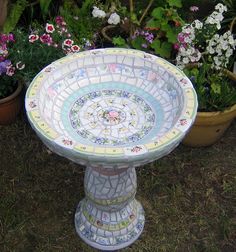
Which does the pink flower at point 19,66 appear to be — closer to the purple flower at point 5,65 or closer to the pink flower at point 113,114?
the purple flower at point 5,65

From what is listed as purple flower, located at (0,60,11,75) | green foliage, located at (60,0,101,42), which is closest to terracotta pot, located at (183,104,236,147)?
green foliage, located at (60,0,101,42)

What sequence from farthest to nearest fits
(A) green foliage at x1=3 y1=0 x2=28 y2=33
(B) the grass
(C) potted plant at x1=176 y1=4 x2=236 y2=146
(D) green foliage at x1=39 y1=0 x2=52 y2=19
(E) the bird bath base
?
(D) green foliage at x1=39 y1=0 x2=52 y2=19 → (A) green foliage at x1=3 y1=0 x2=28 y2=33 → (C) potted plant at x1=176 y1=4 x2=236 y2=146 → (B) the grass → (E) the bird bath base

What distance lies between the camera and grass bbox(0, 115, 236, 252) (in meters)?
2.90

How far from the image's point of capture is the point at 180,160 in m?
3.40

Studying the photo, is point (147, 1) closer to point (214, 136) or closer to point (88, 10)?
point (88, 10)

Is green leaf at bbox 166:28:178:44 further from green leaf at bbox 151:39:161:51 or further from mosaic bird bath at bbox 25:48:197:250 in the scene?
mosaic bird bath at bbox 25:48:197:250

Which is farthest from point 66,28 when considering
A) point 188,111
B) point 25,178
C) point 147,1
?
point 188,111

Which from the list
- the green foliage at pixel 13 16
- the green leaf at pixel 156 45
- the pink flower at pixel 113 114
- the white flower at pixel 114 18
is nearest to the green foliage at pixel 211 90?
the green leaf at pixel 156 45

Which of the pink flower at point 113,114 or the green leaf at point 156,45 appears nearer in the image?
the pink flower at point 113,114

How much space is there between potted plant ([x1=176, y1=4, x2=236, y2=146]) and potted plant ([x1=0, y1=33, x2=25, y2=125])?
1166 millimetres

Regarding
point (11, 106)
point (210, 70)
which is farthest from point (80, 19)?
point (210, 70)

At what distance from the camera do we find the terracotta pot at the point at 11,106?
342 centimetres

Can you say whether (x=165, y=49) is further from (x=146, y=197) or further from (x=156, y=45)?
(x=146, y=197)

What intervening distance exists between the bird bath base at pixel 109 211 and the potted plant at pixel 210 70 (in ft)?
2.56
